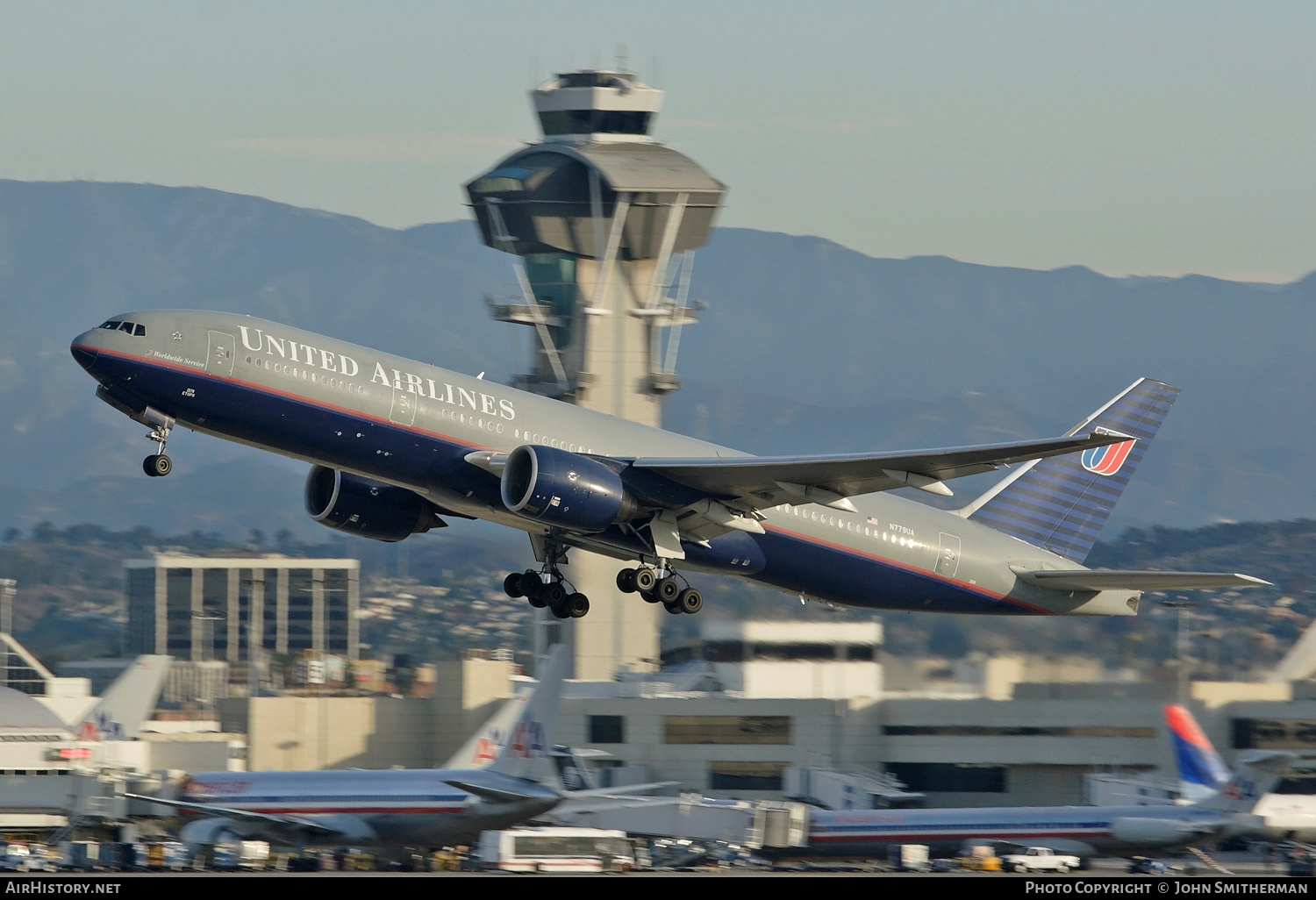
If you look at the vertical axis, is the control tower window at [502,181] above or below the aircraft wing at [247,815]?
above

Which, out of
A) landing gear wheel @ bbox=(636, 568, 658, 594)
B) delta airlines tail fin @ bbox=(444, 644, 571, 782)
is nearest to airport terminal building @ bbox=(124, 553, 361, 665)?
delta airlines tail fin @ bbox=(444, 644, 571, 782)

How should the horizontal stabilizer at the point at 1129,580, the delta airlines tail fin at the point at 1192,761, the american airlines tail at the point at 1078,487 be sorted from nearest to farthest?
1. the horizontal stabilizer at the point at 1129,580
2. the american airlines tail at the point at 1078,487
3. the delta airlines tail fin at the point at 1192,761

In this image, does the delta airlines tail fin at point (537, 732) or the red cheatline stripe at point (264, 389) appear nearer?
the red cheatline stripe at point (264, 389)

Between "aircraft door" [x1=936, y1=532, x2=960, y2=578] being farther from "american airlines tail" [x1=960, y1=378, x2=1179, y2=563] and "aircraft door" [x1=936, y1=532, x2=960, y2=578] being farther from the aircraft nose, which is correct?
the aircraft nose

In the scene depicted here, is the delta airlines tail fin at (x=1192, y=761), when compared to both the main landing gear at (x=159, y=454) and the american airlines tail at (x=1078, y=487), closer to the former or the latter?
the american airlines tail at (x=1078, y=487)

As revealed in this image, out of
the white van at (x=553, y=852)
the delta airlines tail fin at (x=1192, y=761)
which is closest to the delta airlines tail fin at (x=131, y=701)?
the white van at (x=553, y=852)

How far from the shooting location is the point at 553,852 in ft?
113

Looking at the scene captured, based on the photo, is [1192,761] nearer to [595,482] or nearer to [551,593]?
[551,593]

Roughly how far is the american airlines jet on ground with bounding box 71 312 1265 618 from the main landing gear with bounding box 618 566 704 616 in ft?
0.12

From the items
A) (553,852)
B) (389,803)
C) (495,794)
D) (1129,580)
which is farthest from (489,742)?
(1129,580)

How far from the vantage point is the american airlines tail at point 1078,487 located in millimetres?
37406

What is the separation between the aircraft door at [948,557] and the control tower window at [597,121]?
49.5 metres

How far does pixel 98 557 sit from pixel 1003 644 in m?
154
